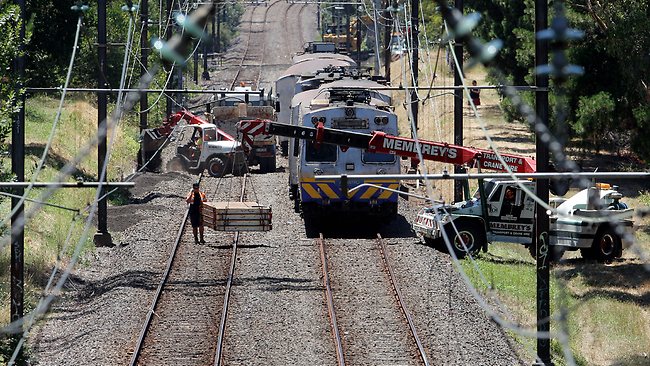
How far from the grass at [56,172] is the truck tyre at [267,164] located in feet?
15.1

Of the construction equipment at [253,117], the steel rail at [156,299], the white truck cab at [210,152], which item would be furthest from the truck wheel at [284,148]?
the steel rail at [156,299]

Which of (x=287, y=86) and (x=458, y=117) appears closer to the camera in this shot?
(x=458, y=117)

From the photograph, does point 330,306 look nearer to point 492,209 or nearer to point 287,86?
point 492,209

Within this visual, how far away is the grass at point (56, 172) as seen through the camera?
23422mm

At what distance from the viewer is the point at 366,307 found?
20.2 meters

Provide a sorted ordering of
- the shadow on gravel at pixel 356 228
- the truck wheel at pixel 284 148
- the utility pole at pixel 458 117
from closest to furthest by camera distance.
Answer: the utility pole at pixel 458 117 → the shadow on gravel at pixel 356 228 → the truck wheel at pixel 284 148

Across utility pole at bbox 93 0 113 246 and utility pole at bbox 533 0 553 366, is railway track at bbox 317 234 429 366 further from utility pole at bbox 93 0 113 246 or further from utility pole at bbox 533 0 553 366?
utility pole at bbox 93 0 113 246

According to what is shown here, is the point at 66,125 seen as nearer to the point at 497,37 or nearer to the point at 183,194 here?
the point at 183,194

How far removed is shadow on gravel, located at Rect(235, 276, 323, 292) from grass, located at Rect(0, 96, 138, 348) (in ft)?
11.6

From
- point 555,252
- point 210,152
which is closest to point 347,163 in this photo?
point 555,252

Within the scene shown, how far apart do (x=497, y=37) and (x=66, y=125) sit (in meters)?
17.2

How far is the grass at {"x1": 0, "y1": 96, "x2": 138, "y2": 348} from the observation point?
23.4 metres

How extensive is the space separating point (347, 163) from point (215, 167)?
12.6 meters

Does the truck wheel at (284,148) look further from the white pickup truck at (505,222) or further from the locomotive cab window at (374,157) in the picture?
the white pickup truck at (505,222)
